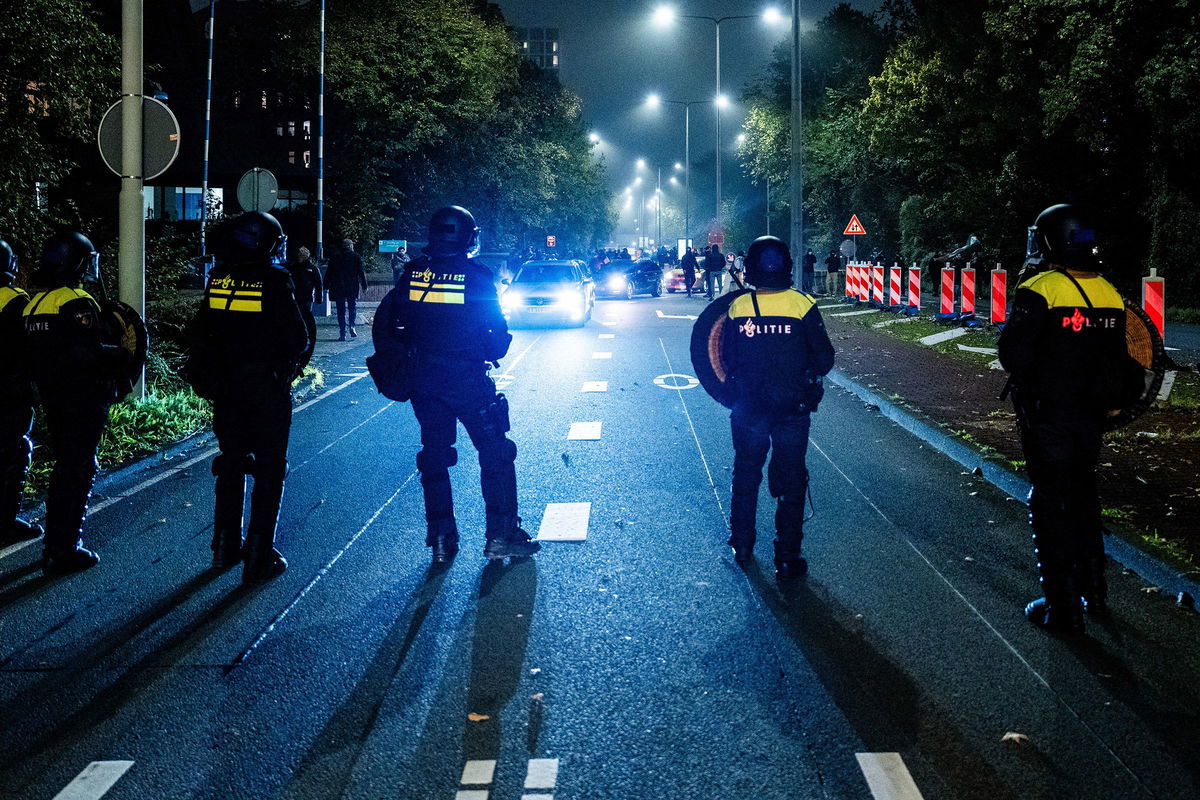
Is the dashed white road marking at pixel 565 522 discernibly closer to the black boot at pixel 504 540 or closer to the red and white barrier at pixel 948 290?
the black boot at pixel 504 540

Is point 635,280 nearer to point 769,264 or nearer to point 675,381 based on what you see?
point 675,381

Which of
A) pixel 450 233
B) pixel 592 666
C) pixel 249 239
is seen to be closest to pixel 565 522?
pixel 450 233

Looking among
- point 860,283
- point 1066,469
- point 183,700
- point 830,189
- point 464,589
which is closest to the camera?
point 183,700

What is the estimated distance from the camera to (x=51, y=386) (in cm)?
666

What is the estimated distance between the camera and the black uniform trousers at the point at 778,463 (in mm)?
6555

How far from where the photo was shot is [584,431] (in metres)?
12.2

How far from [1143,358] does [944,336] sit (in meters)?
18.3

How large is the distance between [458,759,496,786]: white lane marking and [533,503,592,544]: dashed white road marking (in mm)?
3432

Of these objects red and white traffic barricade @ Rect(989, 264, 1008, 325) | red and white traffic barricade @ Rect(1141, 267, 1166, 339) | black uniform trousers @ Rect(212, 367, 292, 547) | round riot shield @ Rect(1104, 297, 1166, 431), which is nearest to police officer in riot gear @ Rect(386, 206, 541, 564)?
black uniform trousers @ Rect(212, 367, 292, 547)

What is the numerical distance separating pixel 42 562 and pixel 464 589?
2.45 meters

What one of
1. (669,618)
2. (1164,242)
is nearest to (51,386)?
(669,618)

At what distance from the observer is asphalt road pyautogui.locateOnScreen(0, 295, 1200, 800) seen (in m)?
4.07

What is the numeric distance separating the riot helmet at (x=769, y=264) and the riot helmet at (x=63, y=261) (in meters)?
3.60

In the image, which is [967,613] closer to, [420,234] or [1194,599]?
[1194,599]
